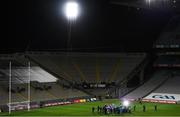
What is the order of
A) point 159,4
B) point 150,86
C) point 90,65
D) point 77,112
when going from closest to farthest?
1. point 77,112
2. point 159,4
3. point 150,86
4. point 90,65

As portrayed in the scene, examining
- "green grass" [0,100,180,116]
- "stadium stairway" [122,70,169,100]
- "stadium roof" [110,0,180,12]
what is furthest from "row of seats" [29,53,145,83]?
"stadium roof" [110,0,180,12]

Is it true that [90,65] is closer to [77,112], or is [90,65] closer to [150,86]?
[150,86]

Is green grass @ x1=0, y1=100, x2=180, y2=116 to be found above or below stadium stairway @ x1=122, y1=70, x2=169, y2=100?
below

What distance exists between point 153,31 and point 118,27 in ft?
19.3

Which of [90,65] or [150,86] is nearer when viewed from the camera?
[150,86]

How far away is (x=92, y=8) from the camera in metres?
60.8

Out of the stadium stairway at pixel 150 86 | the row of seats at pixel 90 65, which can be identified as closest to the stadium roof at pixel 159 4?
the stadium stairway at pixel 150 86

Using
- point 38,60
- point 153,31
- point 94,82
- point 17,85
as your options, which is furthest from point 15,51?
point 153,31

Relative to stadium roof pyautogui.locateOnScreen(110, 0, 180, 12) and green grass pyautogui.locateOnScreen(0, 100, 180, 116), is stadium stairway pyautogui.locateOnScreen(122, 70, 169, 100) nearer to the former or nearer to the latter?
green grass pyautogui.locateOnScreen(0, 100, 180, 116)

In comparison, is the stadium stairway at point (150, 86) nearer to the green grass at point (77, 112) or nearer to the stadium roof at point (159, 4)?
the green grass at point (77, 112)

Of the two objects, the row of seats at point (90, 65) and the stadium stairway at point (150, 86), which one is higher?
the row of seats at point (90, 65)

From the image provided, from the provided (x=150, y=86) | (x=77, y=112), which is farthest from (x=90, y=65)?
(x=77, y=112)

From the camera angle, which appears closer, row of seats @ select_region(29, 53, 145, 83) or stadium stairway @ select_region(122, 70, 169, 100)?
stadium stairway @ select_region(122, 70, 169, 100)

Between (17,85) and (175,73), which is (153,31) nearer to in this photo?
(175,73)
